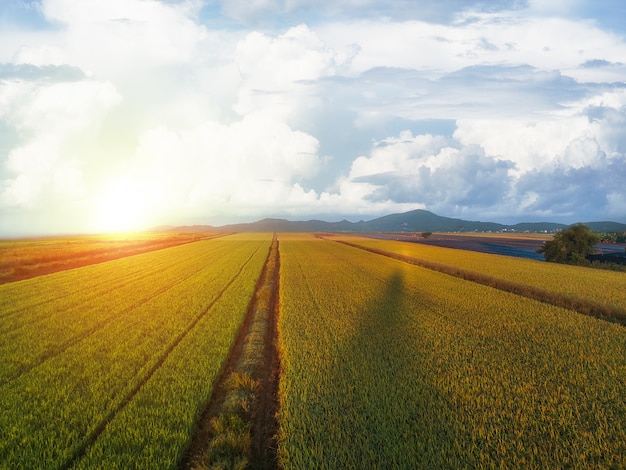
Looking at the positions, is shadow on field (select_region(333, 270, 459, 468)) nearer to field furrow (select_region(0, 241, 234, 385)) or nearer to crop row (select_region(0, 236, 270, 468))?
crop row (select_region(0, 236, 270, 468))

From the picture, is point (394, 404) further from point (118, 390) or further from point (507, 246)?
point (507, 246)

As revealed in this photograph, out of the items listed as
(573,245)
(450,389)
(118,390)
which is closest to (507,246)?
(573,245)

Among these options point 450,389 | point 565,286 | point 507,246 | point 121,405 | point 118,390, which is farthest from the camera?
point 507,246

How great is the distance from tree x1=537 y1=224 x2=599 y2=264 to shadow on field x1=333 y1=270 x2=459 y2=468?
46.7 meters

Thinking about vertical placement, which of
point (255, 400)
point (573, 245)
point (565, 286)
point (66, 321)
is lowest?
point (255, 400)

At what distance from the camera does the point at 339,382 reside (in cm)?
955

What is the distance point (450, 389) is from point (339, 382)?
2.80 meters

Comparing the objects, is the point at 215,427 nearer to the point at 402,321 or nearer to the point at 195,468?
the point at 195,468

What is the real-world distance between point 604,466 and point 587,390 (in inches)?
141

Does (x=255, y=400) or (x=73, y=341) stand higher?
(x=73, y=341)

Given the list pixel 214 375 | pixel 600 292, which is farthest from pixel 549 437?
pixel 600 292

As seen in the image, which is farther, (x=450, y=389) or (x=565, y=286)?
(x=565, y=286)

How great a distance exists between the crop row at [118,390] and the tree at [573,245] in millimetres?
50070

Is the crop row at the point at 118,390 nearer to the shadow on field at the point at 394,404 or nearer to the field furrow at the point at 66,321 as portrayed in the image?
the field furrow at the point at 66,321
